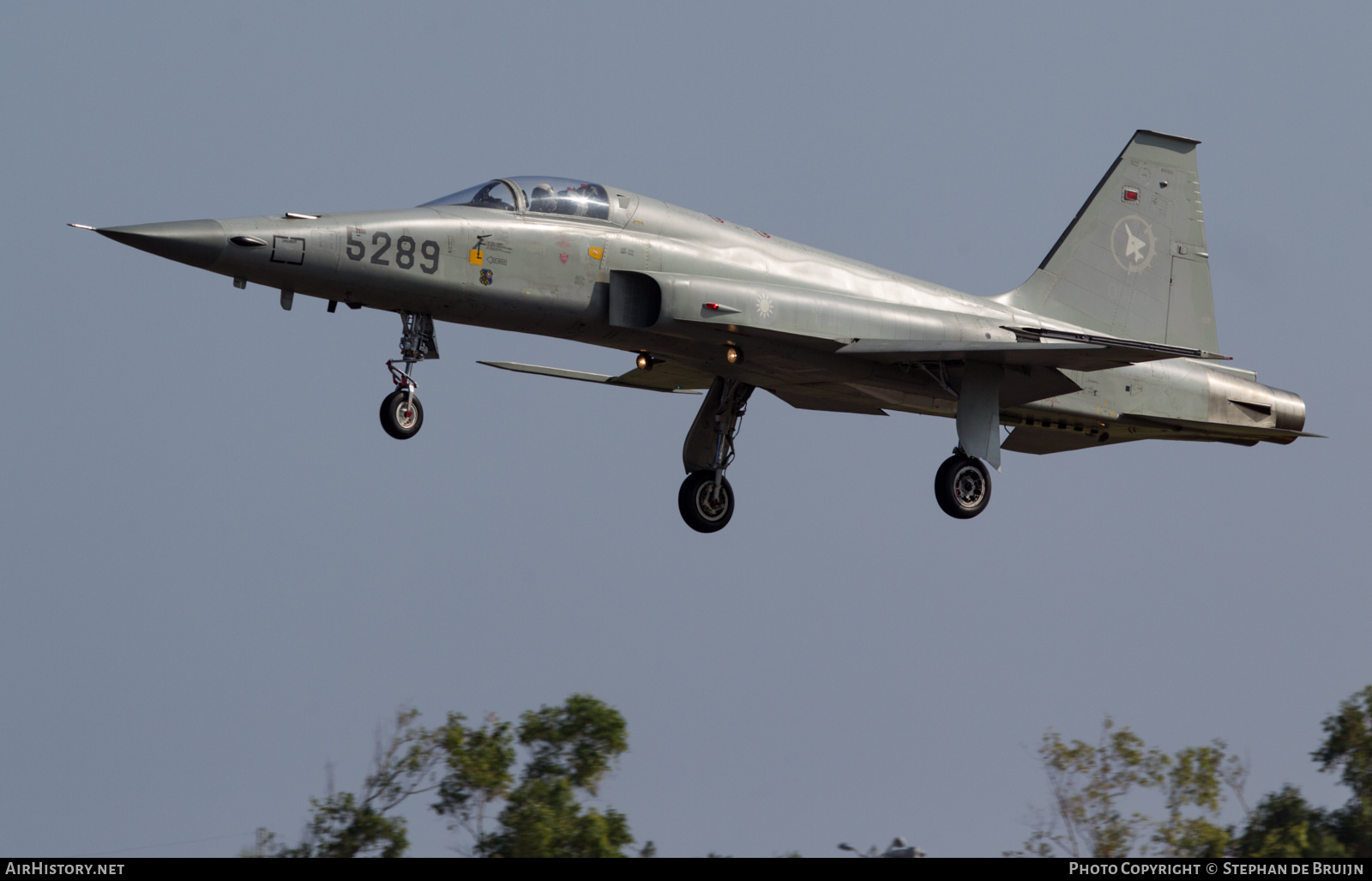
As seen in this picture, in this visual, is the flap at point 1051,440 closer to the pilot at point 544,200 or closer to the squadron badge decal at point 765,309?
the squadron badge decal at point 765,309

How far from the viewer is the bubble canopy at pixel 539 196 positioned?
56.6ft

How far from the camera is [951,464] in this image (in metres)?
19.5

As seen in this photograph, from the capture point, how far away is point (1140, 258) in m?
22.0

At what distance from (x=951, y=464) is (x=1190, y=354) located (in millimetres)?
3601

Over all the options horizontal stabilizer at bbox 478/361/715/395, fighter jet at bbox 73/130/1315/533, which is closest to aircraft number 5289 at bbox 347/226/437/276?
fighter jet at bbox 73/130/1315/533

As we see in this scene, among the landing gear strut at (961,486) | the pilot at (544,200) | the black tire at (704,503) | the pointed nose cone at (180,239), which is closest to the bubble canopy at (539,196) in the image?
the pilot at (544,200)

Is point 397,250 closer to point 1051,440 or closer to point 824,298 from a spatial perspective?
point 824,298

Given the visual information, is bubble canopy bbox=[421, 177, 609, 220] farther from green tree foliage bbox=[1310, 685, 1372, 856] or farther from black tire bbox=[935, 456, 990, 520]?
green tree foliage bbox=[1310, 685, 1372, 856]

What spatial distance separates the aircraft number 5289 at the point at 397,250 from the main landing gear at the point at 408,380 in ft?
2.19

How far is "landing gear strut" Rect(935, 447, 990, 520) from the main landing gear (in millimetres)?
6822

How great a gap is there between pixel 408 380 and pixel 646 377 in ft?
16.4

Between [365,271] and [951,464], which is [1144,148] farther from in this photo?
[365,271]

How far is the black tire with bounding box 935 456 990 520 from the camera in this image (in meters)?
19.4
